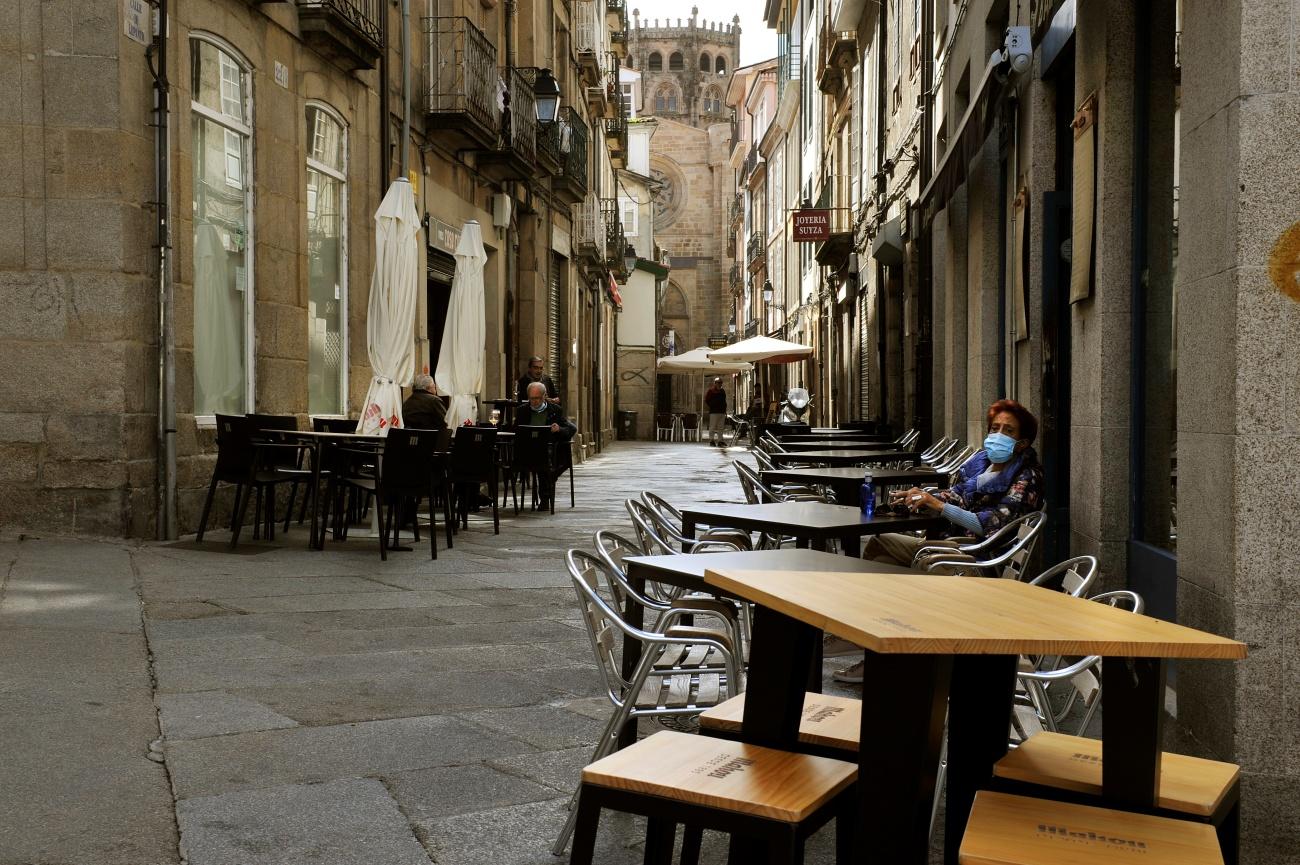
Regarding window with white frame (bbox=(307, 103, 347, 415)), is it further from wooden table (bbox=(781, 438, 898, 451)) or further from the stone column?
the stone column

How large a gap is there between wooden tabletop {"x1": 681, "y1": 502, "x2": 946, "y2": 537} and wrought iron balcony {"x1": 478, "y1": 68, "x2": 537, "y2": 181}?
12.6 metres

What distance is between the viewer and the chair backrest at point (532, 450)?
550 inches

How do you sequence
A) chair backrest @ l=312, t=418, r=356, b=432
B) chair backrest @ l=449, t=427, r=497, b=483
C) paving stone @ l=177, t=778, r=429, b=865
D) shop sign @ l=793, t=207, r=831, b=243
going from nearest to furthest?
1. paving stone @ l=177, t=778, r=429, b=865
2. chair backrest @ l=449, t=427, r=497, b=483
3. chair backrest @ l=312, t=418, r=356, b=432
4. shop sign @ l=793, t=207, r=831, b=243

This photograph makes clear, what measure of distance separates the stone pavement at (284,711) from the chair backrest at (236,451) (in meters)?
0.87

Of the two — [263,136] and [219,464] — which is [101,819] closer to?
[219,464]

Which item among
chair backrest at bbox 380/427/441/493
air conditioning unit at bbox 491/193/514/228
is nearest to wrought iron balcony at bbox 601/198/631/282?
air conditioning unit at bbox 491/193/514/228

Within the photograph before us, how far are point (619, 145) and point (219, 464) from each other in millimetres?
32230

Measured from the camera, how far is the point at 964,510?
682 centimetres

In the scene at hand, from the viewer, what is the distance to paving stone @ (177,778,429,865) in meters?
3.57

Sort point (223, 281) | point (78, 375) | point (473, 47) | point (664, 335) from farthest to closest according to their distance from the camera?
point (664, 335)
point (473, 47)
point (223, 281)
point (78, 375)

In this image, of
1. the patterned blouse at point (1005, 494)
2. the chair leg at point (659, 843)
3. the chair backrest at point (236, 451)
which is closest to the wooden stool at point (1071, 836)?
the chair leg at point (659, 843)

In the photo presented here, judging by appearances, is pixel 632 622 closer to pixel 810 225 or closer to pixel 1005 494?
pixel 1005 494

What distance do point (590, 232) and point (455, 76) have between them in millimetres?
15098

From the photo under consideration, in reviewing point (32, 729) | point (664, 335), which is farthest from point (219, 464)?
point (664, 335)
